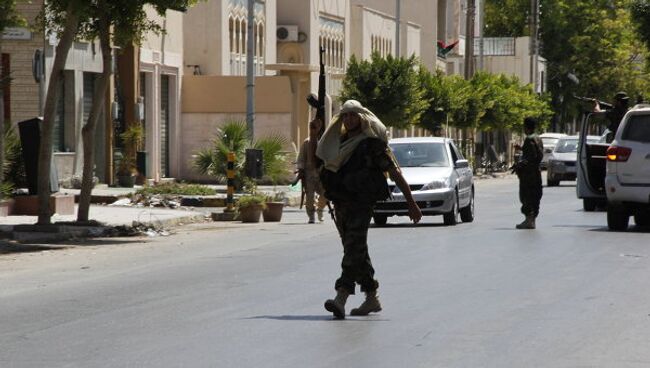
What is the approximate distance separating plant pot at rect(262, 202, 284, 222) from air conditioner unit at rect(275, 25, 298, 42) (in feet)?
97.9

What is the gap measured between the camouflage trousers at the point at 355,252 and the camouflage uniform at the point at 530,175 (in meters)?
12.6

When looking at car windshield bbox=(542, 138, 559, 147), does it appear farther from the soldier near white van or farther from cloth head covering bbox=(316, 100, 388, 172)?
cloth head covering bbox=(316, 100, 388, 172)

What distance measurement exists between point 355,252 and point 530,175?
13007 millimetres

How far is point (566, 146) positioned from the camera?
52.9m

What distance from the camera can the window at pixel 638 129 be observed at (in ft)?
80.5

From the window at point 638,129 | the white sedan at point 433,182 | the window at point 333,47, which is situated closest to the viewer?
the window at point 638,129

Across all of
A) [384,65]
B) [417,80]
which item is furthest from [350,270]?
[417,80]

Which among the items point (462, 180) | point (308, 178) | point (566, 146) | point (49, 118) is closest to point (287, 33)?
point (566, 146)

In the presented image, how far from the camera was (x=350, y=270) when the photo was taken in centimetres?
1292

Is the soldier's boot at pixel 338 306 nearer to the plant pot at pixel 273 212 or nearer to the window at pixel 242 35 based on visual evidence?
the plant pot at pixel 273 212

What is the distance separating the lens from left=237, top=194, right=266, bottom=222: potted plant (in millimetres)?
28906

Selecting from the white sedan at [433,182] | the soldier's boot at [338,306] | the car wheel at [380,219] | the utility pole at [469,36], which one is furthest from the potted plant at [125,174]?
the utility pole at [469,36]

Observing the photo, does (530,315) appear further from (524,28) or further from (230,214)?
(524,28)

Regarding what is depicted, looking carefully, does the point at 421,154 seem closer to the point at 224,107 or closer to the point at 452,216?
the point at 452,216
